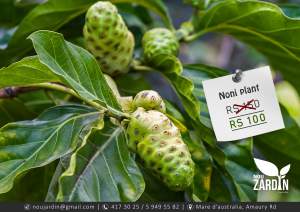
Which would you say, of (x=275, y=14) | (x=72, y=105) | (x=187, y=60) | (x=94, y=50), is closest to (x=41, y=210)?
(x=72, y=105)

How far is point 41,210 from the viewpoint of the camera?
83 centimetres

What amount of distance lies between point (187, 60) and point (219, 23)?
1.19m

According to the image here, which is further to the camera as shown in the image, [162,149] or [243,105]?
[243,105]

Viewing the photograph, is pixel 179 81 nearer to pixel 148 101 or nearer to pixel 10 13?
pixel 148 101

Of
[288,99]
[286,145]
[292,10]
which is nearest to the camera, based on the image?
[286,145]

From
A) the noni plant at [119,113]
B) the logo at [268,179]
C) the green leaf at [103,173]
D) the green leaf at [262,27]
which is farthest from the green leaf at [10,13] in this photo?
the logo at [268,179]

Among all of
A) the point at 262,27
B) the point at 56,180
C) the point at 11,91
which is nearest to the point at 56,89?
the point at 11,91

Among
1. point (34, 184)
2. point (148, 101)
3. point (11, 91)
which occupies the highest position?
point (148, 101)

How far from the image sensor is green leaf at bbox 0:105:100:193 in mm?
824

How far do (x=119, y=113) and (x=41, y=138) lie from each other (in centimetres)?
13

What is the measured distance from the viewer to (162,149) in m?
0.78

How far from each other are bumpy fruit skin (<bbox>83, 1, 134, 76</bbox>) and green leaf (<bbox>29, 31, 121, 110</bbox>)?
0.32 ft

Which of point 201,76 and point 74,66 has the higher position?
point 74,66

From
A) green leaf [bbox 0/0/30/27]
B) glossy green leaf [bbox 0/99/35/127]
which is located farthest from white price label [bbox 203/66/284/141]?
green leaf [bbox 0/0/30/27]
